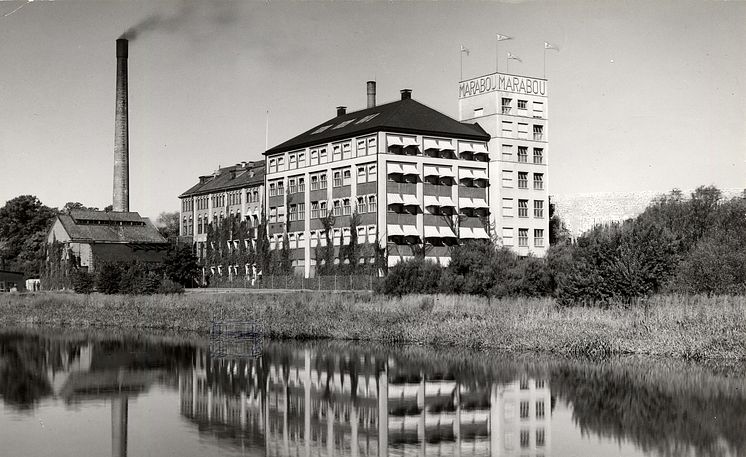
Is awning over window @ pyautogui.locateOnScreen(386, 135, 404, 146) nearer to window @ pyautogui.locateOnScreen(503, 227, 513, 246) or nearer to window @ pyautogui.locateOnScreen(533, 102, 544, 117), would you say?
window @ pyautogui.locateOnScreen(503, 227, 513, 246)

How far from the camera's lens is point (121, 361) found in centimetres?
3928

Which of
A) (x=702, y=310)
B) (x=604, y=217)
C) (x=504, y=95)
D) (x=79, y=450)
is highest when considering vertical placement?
(x=504, y=95)

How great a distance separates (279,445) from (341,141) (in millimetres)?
68456

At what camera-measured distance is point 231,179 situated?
112062 mm

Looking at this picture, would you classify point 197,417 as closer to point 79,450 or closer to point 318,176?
point 79,450

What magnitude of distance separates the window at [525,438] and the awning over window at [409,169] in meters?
61.5

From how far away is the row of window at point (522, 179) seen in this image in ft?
300

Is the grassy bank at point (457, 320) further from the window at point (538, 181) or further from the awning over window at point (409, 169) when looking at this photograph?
the window at point (538, 181)

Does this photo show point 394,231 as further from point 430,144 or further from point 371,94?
point 371,94

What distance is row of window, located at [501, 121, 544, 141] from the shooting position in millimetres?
91750

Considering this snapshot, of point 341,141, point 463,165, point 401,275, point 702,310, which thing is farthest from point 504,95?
point 702,310

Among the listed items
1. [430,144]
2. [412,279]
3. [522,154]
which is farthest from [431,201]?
[412,279]

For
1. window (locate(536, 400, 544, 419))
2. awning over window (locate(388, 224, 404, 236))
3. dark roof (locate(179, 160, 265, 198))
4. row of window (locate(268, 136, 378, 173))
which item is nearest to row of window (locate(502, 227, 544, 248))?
awning over window (locate(388, 224, 404, 236))

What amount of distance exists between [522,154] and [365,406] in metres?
68.8
